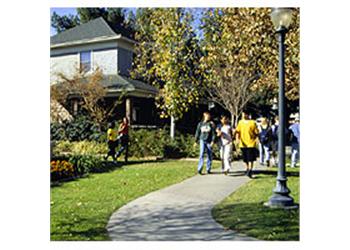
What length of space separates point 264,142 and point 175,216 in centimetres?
440

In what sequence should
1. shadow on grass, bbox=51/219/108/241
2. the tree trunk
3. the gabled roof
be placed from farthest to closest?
1. the gabled roof
2. the tree trunk
3. shadow on grass, bbox=51/219/108/241

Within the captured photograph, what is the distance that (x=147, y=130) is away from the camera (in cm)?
1061

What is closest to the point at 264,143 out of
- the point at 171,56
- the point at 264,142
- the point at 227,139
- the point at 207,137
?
the point at 264,142

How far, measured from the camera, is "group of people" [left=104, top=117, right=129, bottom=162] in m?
9.22

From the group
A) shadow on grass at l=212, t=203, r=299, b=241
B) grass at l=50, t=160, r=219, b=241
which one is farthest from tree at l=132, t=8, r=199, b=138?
shadow on grass at l=212, t=203, r=299, b=241

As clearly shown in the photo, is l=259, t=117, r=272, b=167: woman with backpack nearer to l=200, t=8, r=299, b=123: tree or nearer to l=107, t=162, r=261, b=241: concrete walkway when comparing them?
l=200, t=8, r=299, b=123: tree

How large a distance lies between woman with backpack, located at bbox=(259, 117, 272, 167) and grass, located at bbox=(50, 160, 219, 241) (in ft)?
3.78

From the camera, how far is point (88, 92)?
11047mm

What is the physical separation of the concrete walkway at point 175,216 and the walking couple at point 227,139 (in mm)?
860

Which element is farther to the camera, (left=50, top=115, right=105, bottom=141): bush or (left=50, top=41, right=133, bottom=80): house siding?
(left=50, top=41, right=133, bottom=80): house siding

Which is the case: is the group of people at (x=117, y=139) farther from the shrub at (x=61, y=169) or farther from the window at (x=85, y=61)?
the window at (x=85, y=61)

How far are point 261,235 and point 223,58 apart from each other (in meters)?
6.32
